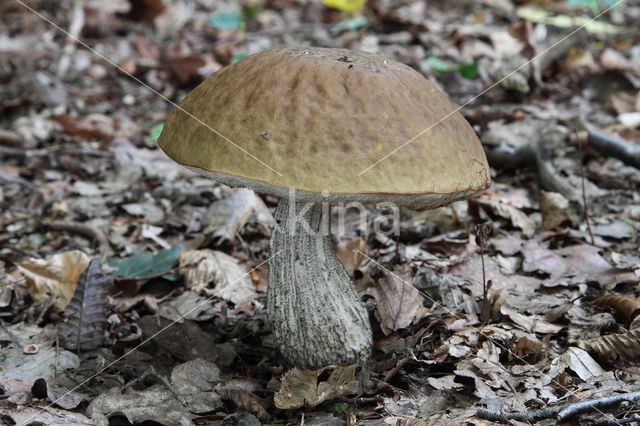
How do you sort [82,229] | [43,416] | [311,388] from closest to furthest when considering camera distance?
[43,416], [311,388], [82,229]

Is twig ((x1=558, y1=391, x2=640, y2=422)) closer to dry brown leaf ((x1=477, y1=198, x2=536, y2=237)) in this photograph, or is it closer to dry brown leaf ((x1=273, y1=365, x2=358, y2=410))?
dry brown leaf ((x1=273, y1=365, x2=358, y2=410))

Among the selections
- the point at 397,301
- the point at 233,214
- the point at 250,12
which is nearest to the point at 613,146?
the point at 397,301

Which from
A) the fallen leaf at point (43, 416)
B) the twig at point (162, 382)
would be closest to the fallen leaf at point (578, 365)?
the twig at point (162, 382)

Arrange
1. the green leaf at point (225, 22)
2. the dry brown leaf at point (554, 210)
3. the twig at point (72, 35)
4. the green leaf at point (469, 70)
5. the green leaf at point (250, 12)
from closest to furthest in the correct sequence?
the dry brown leaf at point (554, 210)
the green leaf at point (469, 70)
the green leaf at point (225, 22)
the twig at point (72, 35)
the green leaf at point (250, 12)

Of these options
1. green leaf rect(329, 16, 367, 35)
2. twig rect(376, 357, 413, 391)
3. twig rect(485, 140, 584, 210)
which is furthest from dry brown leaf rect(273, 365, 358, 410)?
green leaf rect(329, 16, 367, 35)

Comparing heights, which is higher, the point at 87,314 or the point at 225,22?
the point at 225,22

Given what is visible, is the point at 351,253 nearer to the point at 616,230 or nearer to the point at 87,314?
the point at 87,314

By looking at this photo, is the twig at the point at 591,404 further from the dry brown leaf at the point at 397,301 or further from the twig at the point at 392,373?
the dry brown leaf at the point at 397,301

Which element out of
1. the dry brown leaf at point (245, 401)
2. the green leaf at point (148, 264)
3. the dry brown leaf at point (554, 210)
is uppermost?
the dry brown leaf at point (554, 210)
